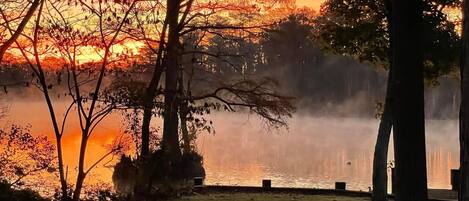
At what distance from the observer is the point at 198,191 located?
549 inches

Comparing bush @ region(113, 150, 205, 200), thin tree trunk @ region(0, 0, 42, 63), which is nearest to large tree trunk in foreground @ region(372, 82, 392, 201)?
bush @ region(113, 150, 205, 200)

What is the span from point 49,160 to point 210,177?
9.30 meters

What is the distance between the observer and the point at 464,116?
3.32 meters

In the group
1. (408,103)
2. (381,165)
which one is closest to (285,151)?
(381,165)

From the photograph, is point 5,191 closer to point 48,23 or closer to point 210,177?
point 48,23

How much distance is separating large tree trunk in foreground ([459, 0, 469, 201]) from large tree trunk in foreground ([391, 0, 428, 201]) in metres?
1.97

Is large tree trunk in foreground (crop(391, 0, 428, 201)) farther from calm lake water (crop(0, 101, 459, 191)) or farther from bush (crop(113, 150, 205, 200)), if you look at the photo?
calm lake water (crop(0, 101, 459, 191))

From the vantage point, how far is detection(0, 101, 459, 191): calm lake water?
21.1 m

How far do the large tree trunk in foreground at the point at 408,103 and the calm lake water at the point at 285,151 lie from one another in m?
11.2

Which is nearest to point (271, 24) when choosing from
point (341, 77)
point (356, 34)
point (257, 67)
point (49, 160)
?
point (356, 34)

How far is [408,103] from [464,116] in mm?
2065

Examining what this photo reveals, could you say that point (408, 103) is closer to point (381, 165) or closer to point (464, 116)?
point (464, 116)

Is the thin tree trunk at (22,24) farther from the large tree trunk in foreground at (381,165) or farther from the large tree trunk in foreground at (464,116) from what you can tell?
the large tree trunk in foreground at (464,116)

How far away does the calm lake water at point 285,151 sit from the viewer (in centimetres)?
2112
